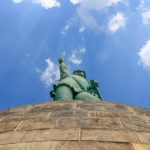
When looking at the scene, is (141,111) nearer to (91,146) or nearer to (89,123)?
(89,123)

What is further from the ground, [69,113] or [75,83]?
[75,83]

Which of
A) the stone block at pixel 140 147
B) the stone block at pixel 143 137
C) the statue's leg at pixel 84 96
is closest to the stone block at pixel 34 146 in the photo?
the stone block at pixel 140 147

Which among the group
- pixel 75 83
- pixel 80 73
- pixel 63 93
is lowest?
pixel 63 93

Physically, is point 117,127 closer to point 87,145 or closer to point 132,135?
point 132,135

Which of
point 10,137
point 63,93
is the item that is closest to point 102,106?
point 10,137

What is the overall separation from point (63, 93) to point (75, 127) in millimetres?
6102

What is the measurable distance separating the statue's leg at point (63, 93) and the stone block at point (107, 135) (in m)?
6.09

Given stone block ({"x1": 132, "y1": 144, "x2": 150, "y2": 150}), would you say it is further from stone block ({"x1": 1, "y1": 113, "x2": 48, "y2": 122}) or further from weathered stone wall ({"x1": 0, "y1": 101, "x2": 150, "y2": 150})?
stone block ({"x1": 1, "y1": 113, "x2": 48, "y2": 122})

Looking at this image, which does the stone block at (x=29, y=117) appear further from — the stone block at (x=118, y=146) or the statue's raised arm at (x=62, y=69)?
the statue's raised arm at (x=62, y=69)

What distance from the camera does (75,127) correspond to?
Result: 5414 millimetres

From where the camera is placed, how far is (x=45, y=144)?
4.75m

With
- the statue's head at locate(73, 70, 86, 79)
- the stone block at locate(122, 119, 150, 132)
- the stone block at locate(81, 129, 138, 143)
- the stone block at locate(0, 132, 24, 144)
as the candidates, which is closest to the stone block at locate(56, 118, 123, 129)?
the stone block at locate(122, 119, 150, 132)

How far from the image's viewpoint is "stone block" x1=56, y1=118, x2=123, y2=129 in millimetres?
5473

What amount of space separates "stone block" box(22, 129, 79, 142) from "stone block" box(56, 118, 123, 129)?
26 cm
